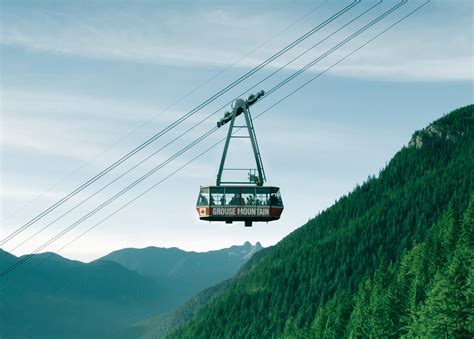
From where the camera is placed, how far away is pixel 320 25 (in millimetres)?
63625

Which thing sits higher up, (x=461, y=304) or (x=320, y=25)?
(x=320, y=25)

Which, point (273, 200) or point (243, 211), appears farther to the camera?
point (273, 200)

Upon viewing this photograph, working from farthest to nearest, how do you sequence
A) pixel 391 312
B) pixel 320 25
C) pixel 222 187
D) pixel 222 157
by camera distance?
pixel 391 312, pixel 222 187, pixel 222 157, pixel 320 25

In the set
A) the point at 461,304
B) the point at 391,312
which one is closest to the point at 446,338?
the point at 461,304

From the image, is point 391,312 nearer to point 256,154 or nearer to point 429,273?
point 429,273

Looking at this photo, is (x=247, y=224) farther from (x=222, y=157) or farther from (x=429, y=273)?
(x=429, y=273)

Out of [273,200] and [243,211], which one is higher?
[273,200]

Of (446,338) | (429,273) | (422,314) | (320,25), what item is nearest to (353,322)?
(429,273)

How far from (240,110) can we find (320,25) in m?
12.1

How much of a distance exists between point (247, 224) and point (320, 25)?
803 inches

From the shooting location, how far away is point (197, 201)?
245 feet

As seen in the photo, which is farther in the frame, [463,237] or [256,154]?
[463,237]

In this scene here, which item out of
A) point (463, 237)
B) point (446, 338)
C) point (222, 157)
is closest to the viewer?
point (222, 157)

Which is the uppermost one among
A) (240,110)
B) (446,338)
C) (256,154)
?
(240,110)
